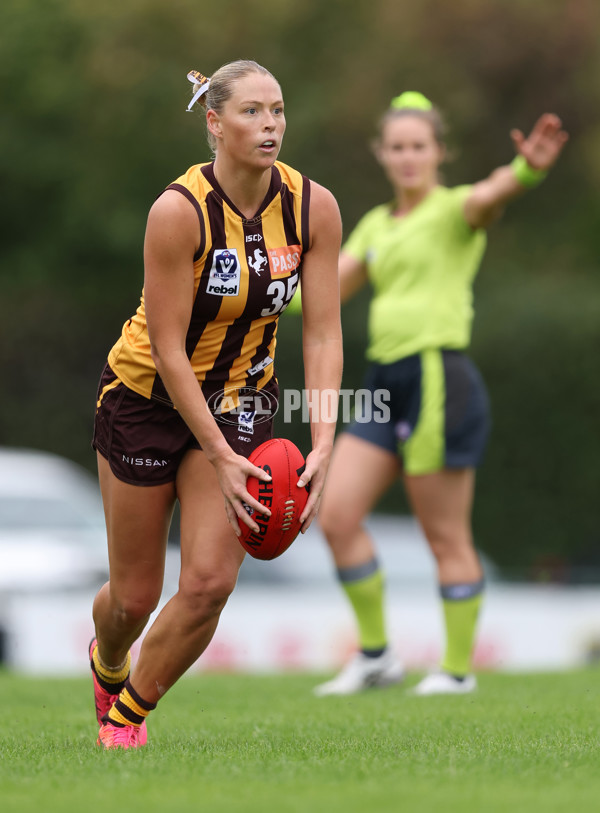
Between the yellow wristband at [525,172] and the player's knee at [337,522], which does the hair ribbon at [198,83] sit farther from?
the player's knee at [337,522]

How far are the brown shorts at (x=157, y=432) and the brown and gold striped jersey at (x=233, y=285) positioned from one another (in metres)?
0.05

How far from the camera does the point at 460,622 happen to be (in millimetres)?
6766

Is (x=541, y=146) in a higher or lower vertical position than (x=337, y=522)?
higher

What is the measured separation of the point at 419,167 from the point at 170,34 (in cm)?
1108

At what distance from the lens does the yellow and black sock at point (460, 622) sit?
675cm

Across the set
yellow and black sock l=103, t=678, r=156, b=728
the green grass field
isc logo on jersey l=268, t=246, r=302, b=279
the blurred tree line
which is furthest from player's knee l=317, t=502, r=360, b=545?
the blurred tree line

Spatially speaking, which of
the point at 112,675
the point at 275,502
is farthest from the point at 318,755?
the point at 112,675

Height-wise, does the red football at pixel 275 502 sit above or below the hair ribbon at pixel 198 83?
below

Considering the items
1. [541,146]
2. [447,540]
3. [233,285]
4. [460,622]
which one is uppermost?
[541,146]

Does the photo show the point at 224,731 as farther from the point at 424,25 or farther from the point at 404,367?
the point at 424,25

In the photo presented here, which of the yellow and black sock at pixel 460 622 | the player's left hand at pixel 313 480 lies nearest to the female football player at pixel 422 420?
the yellow and black sock at pixel 460 622

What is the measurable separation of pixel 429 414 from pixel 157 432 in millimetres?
2537

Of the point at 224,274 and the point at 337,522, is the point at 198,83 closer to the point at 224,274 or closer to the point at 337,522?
the point at 224,274

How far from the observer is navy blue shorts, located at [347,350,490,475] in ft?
22.1
